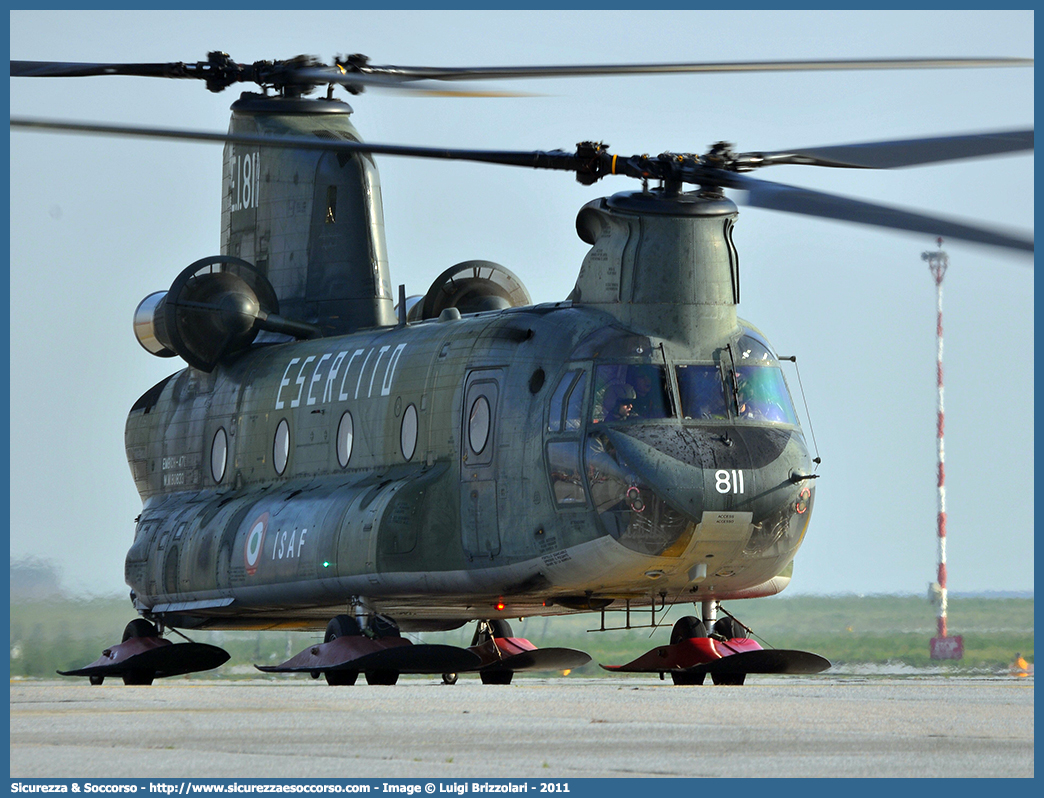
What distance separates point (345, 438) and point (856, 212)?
28.4 feet

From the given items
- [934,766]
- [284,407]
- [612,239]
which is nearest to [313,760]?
[934,766]

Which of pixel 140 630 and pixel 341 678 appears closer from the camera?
pixel 341 678

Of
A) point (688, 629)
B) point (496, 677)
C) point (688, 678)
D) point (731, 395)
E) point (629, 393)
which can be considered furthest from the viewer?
point (496, 677)

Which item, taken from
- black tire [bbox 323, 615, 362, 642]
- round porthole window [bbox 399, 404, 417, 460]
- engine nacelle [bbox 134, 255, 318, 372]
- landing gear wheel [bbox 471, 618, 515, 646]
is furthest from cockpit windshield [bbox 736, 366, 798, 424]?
engine nacelle [bbox 134, 255, 318, 372]

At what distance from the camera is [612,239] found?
1995 centimetres

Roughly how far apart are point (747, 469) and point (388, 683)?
4631 millimetres

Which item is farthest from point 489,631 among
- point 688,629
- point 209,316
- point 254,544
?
point 209,316

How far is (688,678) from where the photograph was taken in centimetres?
2084

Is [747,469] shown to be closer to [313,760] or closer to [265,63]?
[313,760]

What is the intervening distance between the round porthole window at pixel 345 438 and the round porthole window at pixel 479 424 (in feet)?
7.79

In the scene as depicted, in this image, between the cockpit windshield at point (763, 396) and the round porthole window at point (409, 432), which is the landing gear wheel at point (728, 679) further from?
the round porthole window at point (409, 432)

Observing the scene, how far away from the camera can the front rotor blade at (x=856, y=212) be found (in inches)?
503

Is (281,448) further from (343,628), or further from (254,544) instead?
(343,628)

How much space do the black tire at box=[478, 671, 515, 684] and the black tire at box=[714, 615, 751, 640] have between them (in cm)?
370
